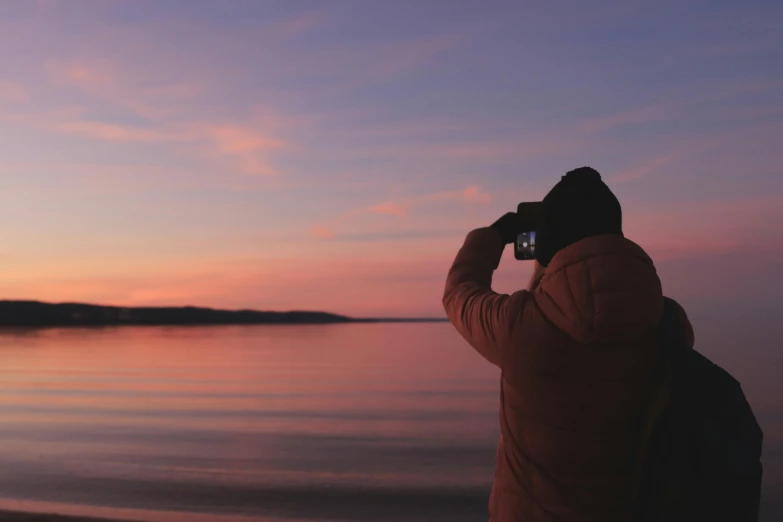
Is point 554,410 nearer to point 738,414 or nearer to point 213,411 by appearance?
point 738,414

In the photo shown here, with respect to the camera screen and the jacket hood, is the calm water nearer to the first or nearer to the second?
the camera screen

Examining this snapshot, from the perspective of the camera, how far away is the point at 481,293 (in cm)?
156

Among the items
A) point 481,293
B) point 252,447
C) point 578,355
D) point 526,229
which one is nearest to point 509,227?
point 526,229

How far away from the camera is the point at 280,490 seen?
9.09m

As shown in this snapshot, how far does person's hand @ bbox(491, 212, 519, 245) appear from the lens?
175cm

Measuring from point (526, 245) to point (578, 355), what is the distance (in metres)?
0.36

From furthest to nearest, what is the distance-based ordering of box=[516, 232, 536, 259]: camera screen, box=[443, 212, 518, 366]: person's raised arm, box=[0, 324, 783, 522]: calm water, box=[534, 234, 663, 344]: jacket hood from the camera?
box=[0, 324, 783, 522]: calm water, box=[516, 232, 536, 259]: camera screen, box=[443, 212, 518, 366]: person's raised arm, box=[534, 234, 663, 344]: jacket hood

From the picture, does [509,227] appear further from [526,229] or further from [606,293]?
[606,293]

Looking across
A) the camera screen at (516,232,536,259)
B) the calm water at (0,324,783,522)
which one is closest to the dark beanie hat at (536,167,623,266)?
the camera screen at (516,232,536,259)

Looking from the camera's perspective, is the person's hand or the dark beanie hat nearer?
the dark beanie hat

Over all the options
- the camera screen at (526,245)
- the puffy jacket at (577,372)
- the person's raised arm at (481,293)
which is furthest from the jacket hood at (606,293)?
the camera screen at (526,245)

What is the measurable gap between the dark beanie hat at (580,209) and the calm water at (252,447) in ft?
21.8

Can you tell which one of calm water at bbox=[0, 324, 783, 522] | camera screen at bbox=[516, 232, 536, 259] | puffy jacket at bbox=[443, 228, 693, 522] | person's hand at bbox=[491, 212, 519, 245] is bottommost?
calm water at bbox=[0, 324, 783, 522]

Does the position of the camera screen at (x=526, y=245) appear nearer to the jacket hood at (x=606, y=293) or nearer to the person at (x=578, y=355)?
the person at (x=578, y=355)
